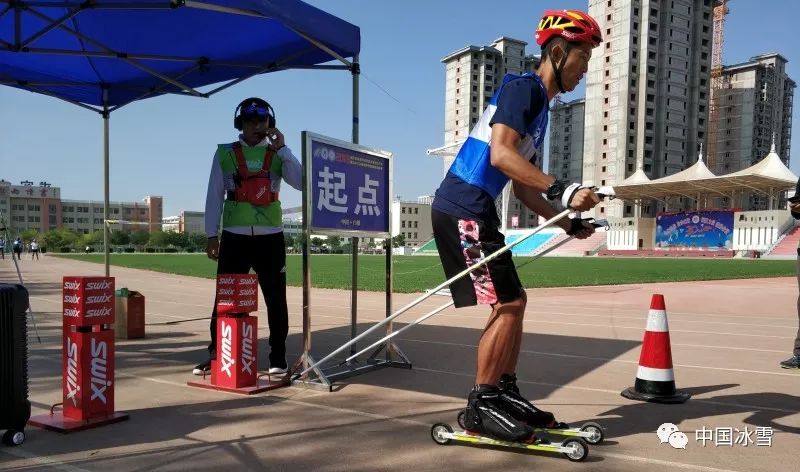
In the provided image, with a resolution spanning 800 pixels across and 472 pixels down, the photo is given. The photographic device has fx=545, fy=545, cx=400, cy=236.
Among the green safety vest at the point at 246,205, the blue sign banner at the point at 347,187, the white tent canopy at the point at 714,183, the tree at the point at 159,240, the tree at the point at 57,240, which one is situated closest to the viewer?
the blue sign banner at the point at 347,187

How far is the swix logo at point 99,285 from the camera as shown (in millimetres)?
3354

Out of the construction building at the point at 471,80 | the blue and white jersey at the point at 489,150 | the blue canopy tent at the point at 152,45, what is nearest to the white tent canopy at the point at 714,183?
the construction building at the point at 471,80

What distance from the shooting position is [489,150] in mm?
3289

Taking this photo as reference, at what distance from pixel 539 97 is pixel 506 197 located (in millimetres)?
9641

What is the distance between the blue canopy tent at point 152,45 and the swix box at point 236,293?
6.93 feet

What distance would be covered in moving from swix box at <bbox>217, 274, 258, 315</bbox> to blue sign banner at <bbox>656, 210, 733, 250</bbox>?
7027cm

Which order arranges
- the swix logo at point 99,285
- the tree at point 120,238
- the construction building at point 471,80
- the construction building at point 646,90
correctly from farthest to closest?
the tree at point 120,238 < the construction building at point 471,80 < the construction building at point 646,90 < the swix logo at point 99,285

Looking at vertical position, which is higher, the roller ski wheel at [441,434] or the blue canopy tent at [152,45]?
the blue canopy tent at [152,45]

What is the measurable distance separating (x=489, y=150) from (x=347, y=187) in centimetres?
220

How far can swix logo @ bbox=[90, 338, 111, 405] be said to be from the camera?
349cm

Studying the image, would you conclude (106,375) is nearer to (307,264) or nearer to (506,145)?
(307,264)

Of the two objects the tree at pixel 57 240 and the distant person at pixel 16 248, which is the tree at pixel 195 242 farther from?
the distant person at pixel 16 248

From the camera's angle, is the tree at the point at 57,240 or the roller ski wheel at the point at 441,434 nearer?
the roller ski wheel at the point at 441,434

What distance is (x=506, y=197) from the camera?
1264cm
